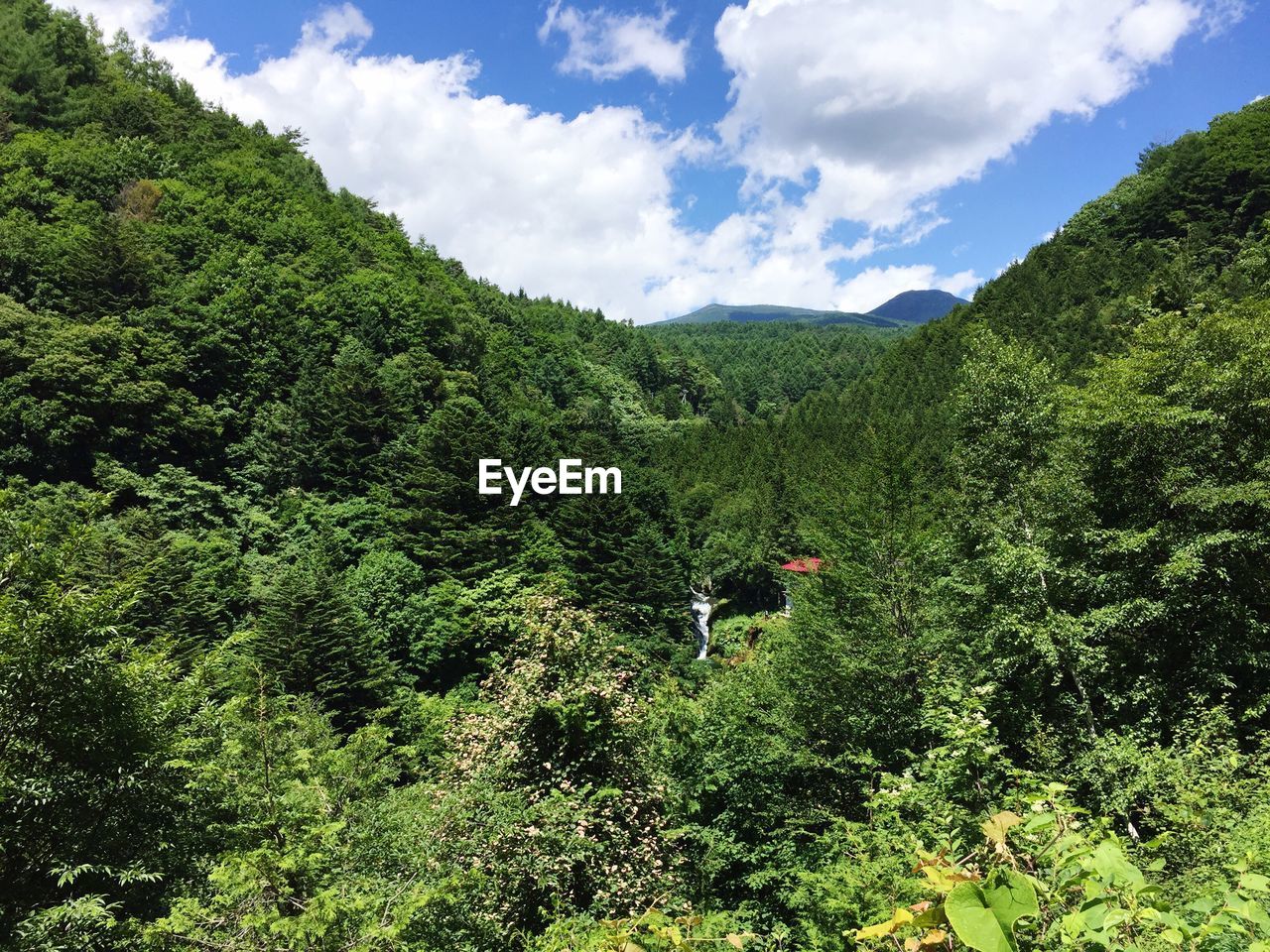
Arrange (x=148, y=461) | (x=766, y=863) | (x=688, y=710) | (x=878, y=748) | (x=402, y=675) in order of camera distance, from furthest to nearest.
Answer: (x=148, y=461) < (x=402, y=675) < (x=688, y=710) < (x=878, y=748) < (x=766, y=863)

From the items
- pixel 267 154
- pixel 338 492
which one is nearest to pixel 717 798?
pixel 338 492

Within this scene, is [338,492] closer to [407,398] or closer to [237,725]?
[407,398]

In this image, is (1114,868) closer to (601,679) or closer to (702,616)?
(601,679)

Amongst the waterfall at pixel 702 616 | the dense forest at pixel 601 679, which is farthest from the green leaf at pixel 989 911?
the waterfall at pixel 702 616

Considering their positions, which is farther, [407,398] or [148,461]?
[407,398]

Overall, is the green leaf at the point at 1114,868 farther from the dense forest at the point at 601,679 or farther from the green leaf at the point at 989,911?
the green leaf at the point at 989,911

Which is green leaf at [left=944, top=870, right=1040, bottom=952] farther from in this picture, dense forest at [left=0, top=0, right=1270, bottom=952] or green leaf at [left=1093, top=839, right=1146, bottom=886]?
green leaf at [left=1093, top=839, right=1146, bottom=886]
